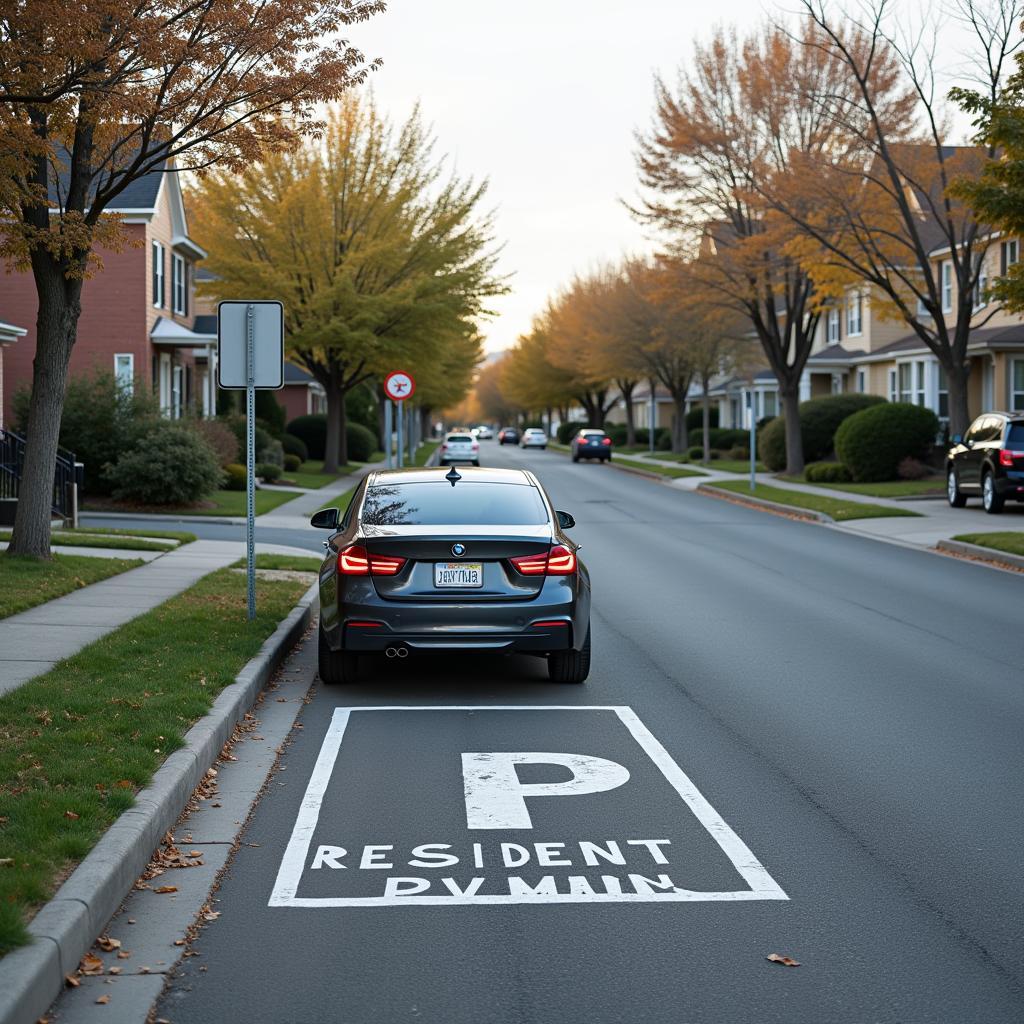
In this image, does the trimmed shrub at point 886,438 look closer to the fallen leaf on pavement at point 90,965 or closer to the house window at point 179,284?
the house window at point 179,284

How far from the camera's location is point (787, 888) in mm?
5824

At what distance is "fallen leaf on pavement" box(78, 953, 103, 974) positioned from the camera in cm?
487

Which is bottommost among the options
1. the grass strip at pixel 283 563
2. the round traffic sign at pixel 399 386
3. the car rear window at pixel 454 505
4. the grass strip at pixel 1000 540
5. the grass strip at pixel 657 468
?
the grass strip at pixel 283 563

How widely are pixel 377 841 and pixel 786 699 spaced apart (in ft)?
14.3

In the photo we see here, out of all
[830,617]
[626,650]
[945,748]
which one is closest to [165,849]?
[945,748]

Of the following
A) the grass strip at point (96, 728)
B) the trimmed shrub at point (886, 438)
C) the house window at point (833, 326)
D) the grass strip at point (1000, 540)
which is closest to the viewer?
the grass strip at point (96, 728)

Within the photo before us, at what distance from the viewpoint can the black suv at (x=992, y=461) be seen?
2664 centimetres

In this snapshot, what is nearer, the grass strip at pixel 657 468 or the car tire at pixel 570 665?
the car tire at pixel 570 665

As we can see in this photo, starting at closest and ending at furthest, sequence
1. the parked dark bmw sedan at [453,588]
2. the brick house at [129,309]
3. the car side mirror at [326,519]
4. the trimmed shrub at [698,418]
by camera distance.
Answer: the parked dark bmw sedan at [453,588] < the car side mirror at [326,519] < the brick house at [129,309] < the trimmed shrub at [698,418]

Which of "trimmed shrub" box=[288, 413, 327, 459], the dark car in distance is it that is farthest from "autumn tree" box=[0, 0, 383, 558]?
the dark car in distance

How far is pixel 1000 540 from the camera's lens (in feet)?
68.9

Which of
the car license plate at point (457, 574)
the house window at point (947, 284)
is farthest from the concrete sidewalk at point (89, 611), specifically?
the house window at point (947, 284)

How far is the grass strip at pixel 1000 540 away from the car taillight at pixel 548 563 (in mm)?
11548

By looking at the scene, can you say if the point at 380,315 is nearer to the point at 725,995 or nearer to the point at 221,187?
the point at 221,187
